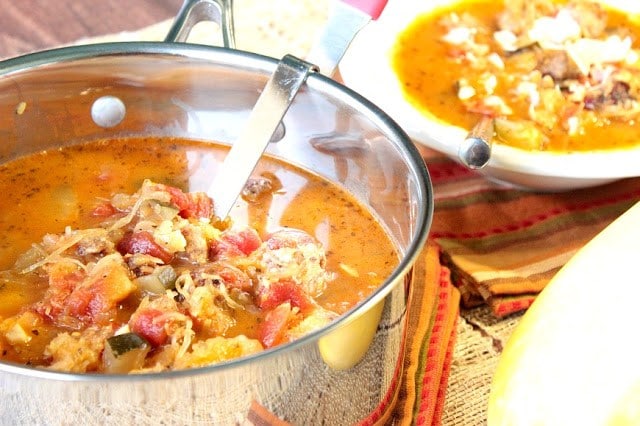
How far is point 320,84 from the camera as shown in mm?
1869

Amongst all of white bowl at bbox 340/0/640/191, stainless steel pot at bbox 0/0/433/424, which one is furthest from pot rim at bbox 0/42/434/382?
white bowl at bbox 340/0/640/191

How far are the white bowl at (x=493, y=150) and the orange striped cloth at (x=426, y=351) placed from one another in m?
0.25

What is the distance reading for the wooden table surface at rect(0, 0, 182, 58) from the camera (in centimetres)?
288

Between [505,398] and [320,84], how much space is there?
74 cm

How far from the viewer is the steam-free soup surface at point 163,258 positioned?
1497 mm

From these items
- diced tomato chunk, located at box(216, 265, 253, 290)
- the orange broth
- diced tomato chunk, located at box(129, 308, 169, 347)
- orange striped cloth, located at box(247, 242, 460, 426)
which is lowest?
orange striped cloth, located at box(247, 242, 460, 426)

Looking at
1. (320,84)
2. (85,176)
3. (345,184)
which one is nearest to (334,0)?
(320,84)

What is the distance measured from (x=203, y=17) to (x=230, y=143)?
11.4 inches

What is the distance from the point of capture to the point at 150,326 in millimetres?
1484

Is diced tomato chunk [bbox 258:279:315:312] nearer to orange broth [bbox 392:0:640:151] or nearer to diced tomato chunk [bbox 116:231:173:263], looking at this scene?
diced tomato chunk [bbox 116:231:173:263]

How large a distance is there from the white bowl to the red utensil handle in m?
0.42

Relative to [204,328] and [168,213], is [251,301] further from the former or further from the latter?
[168,213]

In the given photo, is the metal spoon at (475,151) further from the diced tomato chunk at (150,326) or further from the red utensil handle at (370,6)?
the diced tomato chunk at (150,326)

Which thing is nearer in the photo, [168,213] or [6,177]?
[168,213]
